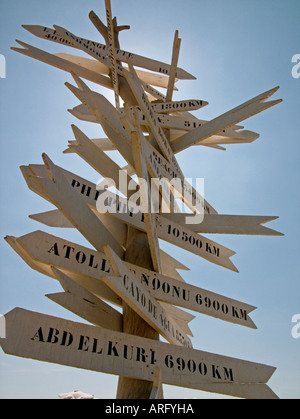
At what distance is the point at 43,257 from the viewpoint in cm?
198

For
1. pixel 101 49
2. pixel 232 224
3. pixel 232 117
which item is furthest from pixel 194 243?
pixel 101 49

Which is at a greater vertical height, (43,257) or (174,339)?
(43,257)

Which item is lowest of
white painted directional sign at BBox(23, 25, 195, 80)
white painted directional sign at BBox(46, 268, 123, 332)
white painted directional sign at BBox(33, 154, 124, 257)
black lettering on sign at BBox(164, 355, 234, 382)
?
black lettering on sign at BBox(164, 355, 234, 382)

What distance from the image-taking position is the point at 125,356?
74.7 inches

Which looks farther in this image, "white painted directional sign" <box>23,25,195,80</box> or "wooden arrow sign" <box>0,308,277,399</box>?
"white painted directional sign" <box>23,25,195,80</box>

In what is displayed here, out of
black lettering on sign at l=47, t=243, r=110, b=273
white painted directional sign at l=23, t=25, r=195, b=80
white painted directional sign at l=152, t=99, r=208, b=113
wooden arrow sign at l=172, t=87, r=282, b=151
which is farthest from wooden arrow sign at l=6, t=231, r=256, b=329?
white painted directional sign at l=23, t=25, r=195, b=80

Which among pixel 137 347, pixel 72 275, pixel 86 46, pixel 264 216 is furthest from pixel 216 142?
pixel 137 347

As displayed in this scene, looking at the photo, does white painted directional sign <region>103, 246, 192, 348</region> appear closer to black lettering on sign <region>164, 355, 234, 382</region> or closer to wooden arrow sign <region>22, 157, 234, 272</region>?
black lettering on sign <region>164, 355, 234, 382</region>

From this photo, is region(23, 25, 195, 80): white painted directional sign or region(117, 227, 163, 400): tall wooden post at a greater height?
region(23, 25, 195, 80): white painted directional sign

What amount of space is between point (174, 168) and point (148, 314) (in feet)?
5.31

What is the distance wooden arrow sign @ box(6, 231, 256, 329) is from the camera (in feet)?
6.57

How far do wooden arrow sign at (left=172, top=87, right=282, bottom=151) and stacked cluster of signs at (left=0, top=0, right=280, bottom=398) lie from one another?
0.03 ft
